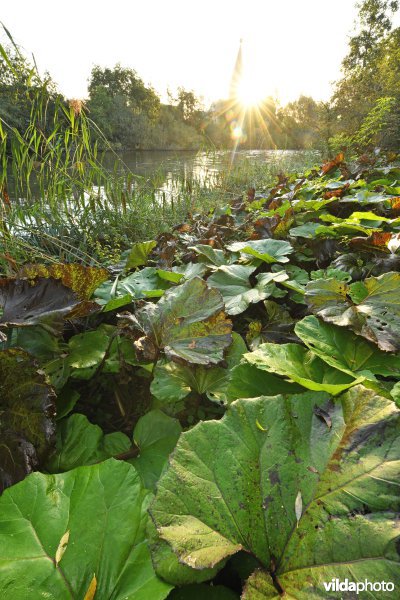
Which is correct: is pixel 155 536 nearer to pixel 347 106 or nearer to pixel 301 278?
pixel 301 278

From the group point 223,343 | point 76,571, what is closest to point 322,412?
point 223,343

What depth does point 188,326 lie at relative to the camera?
→ 3.03 feet

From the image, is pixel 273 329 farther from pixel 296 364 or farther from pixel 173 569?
pixel 173 569

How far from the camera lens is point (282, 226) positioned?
1.80 m

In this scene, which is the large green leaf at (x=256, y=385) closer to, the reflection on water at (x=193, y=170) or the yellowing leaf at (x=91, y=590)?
the yellowing leaf at (x=91, y=590)

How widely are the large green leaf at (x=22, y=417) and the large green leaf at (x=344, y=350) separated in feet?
1.97

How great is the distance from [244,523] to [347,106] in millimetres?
10985

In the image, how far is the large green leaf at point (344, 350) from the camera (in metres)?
0.78

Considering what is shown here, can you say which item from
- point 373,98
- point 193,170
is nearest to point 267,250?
point 193,170

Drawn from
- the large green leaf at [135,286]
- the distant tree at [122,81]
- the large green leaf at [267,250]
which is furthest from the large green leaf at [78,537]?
the distant tree at [122,81]

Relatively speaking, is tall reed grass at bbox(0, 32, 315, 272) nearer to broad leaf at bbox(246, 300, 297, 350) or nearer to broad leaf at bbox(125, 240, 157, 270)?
broad leaf at bbox(125, 240, 157, 270)

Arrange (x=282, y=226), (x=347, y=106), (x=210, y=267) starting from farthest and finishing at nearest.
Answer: (x=347, y=106) < (x=282, y=226) < (x=210, y=267)

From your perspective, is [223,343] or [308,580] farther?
[223,343]

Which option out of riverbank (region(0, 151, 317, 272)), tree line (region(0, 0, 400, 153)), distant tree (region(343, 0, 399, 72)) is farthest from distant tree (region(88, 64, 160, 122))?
riverbank (region(0, 151, 317, 272))
